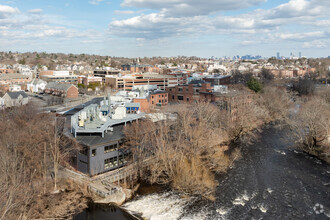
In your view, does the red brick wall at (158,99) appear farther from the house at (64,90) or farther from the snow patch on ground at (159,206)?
the snow patch on ground at (159,206)

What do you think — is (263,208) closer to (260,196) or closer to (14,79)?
(260,196)

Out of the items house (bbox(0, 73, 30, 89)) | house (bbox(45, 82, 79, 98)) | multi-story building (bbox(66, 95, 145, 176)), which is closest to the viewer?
multi-story building (bbox(66, 95, 145, 176))

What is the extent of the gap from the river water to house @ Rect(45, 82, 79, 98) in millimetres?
51281

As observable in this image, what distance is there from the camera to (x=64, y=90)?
67.2m

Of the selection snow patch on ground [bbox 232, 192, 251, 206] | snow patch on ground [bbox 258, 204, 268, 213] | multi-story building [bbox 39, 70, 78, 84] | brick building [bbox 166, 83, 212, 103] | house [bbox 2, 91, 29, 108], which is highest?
multi-story building [bbox 39, 70, 78, 84]

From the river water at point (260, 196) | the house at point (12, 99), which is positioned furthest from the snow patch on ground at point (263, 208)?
the house at point (12, 99)

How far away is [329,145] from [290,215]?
42.7ft

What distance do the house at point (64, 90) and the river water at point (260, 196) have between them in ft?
168

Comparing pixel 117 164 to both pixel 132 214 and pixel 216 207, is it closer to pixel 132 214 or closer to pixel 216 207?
pixel 132 214

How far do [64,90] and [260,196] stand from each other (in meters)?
57.8

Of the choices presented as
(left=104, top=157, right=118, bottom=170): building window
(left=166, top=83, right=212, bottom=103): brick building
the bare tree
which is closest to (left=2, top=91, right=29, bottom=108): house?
(left=166, top=83, right=212, bottom=103): brick building

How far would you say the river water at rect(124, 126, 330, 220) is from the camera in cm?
1764

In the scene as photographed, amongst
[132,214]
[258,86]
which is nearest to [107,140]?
[132,214]

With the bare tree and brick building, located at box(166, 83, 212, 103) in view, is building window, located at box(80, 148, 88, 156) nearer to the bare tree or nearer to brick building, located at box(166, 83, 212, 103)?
brick building, located at box(166, 83, 212, 103)
